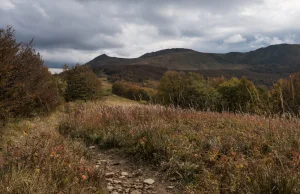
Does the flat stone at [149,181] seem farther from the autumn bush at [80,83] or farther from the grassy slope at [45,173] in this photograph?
the autumn bush at [80,83]

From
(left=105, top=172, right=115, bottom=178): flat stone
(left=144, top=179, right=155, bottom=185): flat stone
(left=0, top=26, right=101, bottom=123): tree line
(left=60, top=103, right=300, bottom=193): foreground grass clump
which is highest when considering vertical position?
(left=0, top=26, right=101, bottom=123): tree line

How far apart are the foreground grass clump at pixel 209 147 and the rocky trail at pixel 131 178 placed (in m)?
0.23

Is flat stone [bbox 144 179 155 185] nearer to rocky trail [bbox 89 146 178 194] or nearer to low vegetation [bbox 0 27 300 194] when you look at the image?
rocky trail [bbox 89 146 178 194]

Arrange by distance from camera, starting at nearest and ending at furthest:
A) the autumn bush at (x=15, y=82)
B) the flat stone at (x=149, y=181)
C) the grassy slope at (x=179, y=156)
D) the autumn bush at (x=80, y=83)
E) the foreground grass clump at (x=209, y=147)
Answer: the grassy slope at (x=179, y=156) → the foreground grass clump at (x=209, y=147) → the flat stone at (x=149, y=181) → the autumn bush at (x=15, y=82) → the autumn bush at (x=80, y=83)

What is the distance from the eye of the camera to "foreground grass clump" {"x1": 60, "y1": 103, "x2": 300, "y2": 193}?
324 cm

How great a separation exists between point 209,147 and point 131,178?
1789mm

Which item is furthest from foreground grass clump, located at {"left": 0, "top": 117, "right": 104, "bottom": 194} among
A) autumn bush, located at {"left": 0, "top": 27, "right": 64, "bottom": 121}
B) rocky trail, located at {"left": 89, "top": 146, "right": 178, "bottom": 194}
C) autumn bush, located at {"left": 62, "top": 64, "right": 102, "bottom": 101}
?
autumn bush, located at {"left": 62, "top": 64, "right": 102, "bottom": 101}

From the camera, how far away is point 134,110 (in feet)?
28.0

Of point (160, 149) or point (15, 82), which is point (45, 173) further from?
point (15, 82)

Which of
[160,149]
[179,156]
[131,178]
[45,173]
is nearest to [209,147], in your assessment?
[179,156]

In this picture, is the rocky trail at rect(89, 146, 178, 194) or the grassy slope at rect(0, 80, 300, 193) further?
the rocky trail at rect(89, 146, 178, 194)

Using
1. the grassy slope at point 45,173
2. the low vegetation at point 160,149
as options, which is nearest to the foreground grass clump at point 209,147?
the low vegetation at point 160,149

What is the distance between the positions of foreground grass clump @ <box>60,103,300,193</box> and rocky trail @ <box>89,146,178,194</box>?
234 millimetres

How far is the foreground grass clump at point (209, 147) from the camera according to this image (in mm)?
3238
